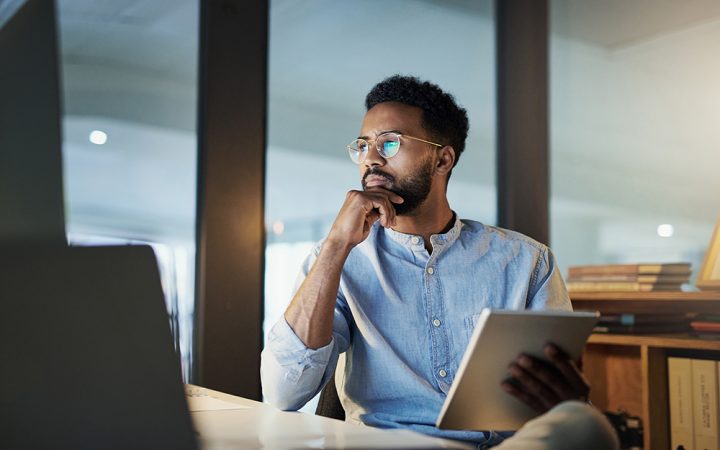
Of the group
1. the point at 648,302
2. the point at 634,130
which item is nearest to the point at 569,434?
the point at 648,302


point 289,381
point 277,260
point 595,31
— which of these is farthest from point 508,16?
point 289,381

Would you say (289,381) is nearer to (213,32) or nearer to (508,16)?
(213,32)

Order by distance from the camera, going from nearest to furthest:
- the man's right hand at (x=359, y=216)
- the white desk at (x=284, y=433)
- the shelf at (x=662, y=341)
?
the white desk at (x=284, y=433), the man's right hand at (x=359, y=216), the shelf at (x=662, y=341)

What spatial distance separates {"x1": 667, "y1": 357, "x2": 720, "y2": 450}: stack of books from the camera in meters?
2.68

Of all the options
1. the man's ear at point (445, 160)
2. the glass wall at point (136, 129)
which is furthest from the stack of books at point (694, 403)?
the glass wall at point (136, 129)

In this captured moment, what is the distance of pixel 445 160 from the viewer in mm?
2195

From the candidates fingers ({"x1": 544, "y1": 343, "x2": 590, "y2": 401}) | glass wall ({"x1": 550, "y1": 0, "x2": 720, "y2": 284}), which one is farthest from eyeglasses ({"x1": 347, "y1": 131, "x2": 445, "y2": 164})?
glass wall ({"x1": 550, "y1": 0, "x2": 720, "y2": 284})

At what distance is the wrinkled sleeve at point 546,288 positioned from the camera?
6.20ft

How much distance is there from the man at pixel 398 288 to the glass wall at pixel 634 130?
60.5 inches

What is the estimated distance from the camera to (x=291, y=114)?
2.81 meters

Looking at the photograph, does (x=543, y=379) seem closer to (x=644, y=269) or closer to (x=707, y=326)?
(x=707, y=326)

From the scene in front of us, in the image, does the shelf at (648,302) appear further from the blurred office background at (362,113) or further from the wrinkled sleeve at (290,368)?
the wrinkled sleeve at (290,368)

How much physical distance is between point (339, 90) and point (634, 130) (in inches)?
54.0

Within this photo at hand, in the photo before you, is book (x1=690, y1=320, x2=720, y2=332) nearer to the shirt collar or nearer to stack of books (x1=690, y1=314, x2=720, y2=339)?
stack of books (x1=690, y1=314, x2=720, y2=339)
